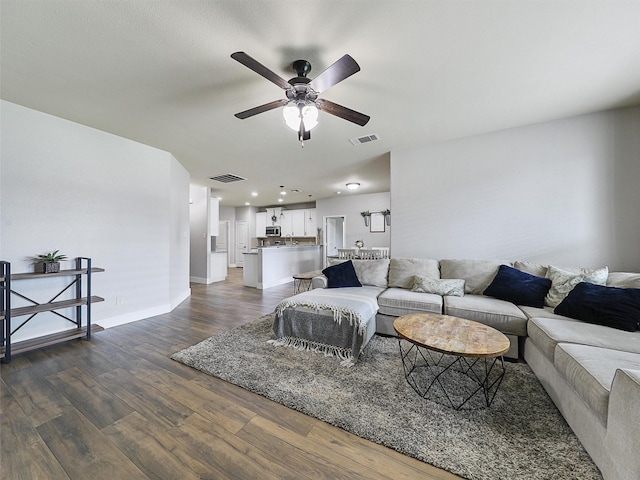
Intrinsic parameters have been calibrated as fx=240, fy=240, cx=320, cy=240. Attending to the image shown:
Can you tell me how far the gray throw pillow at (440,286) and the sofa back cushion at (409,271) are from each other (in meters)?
0.18

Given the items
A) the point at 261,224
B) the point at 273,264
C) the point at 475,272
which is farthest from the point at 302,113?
the point at 261,224

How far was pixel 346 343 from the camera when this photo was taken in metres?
2.38

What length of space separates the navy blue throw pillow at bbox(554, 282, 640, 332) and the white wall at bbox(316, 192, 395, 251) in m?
5.38

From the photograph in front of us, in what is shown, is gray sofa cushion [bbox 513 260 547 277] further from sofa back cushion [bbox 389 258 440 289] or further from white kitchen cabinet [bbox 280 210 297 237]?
white kitchen cabinet [bbox 280 210 297 237]

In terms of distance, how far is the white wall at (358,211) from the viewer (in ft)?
24.8

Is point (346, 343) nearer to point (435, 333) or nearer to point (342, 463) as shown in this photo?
point (435, 333)

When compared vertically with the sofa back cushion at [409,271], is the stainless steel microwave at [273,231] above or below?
above

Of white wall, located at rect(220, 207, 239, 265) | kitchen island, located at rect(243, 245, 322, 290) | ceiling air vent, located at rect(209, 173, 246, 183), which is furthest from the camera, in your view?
white wall, located at rect(220, 207, 239, 265)

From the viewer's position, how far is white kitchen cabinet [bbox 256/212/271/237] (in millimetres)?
9609

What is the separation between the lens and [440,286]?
2.98 meters

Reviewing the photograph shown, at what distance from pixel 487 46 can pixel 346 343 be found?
2.72 m

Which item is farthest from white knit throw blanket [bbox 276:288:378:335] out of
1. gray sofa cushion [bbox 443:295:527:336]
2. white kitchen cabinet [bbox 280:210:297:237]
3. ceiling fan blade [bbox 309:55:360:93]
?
white kitchen cabinet [bbox 280:210:297:237]

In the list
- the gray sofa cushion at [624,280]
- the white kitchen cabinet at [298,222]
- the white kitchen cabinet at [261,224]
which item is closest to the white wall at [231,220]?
the white kitchen cabinet at [261,224]

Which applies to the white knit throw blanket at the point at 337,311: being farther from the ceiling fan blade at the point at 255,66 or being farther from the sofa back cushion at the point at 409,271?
the ceiling fan blade at the point at 255,66
